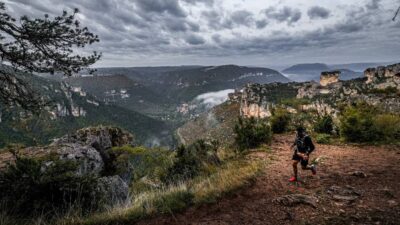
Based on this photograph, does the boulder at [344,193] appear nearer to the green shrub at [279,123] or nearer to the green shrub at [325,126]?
the green shrub at [325,126]

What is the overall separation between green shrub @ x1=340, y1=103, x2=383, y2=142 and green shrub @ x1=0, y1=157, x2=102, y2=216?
38.3 ft

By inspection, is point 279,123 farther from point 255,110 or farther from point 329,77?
point 329,77

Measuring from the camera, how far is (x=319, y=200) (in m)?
6.21

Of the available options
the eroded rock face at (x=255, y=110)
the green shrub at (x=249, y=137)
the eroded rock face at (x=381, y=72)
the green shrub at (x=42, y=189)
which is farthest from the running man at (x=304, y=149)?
the eroded rock face at (x=255, y=110)

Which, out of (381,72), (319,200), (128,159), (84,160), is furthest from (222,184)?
(381,72)

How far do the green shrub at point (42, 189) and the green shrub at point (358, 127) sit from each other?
11.7m

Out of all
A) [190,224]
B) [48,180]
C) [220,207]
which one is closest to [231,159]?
[220,207]

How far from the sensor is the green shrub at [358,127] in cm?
1305

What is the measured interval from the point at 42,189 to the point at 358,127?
42.3ft

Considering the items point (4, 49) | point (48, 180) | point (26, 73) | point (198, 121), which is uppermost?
point (4, 49)

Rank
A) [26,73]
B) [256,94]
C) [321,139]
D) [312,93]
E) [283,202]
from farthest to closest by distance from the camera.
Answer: [256,94] < [312,93] < [321,139] < [26,73] < [283,202]

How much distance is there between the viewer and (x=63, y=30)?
26.1 feet

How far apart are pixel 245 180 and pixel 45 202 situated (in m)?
4.84

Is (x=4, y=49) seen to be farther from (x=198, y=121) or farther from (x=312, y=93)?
(x=198, y=121)
